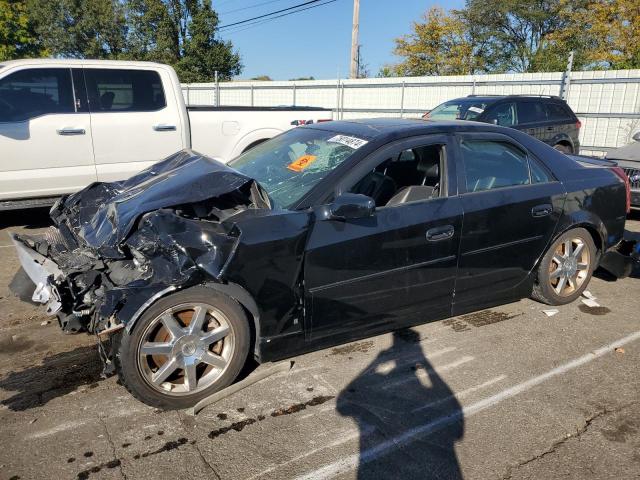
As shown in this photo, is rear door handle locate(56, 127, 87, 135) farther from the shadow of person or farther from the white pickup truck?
the shadow of person

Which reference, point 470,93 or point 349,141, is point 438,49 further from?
point 349,141

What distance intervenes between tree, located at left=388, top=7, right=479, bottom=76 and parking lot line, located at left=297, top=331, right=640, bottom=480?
3472cm

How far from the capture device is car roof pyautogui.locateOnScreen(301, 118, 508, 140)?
3.83 metres

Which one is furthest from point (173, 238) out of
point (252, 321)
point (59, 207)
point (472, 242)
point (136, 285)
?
point (472, 242)

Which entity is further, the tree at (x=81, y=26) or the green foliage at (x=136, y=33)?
the tree at (x=81, y=26)

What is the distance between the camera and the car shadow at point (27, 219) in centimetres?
728

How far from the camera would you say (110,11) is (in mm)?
42781

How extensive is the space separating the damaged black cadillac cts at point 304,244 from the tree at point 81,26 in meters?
44.9

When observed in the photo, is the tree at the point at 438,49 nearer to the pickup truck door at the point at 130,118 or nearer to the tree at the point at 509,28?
the tree at the point at 509,28

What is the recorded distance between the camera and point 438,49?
37.4 m

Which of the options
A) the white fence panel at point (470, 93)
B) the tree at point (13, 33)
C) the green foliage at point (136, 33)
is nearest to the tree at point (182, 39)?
the green foliage at point (136, 33)

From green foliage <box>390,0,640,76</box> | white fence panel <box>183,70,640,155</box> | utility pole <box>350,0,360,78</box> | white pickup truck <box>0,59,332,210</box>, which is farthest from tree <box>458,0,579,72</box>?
white pickup truck <box>0,59,332,210</box>

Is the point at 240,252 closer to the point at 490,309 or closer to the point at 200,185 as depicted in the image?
the point at 200,185

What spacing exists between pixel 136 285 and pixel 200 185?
2.50ft
